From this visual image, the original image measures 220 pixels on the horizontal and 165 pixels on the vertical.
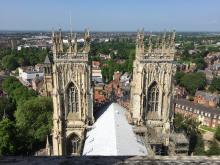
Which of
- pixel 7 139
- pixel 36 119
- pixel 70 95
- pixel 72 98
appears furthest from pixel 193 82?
pixel 70 95

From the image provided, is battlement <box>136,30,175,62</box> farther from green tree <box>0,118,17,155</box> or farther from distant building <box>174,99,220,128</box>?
distant building <box>174,99,220,128</box>

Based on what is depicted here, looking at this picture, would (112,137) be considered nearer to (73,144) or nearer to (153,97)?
(153,97)

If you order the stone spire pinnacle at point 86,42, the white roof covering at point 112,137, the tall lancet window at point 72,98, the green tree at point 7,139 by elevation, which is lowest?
the green tree at point 7,139

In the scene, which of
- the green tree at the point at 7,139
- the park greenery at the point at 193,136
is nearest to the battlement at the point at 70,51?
the green tree at the point at 7,139

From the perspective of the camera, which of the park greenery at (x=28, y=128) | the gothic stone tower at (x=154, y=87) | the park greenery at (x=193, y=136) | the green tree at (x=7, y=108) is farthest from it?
the green tree at (x=7, y=108)

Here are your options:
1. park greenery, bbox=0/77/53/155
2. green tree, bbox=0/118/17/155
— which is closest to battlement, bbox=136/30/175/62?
green tree, bbox=0/118/17/155

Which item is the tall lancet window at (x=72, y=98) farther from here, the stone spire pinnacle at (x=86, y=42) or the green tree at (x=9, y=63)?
the green tree at (x=9, y=63)

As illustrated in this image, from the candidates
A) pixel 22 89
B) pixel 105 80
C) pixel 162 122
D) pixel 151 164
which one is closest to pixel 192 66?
pixel 105 80
